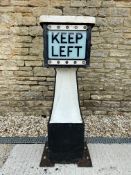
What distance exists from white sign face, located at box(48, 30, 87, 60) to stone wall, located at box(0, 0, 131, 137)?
149 centimetres

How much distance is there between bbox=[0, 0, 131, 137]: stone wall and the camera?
3854 millimetres

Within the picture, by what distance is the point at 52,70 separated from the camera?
4.04 meters

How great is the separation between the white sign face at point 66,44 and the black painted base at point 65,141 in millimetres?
597

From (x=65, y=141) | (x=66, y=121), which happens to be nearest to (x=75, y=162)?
(x=65, y=141)

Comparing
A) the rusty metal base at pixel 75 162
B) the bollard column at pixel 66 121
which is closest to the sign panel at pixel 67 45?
the bollard column at pixel 66 121

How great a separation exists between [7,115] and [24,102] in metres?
0.29

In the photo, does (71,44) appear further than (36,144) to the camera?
No

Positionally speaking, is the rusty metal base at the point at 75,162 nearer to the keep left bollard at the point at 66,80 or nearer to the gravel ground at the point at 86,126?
the keep left bollard at the point at 66,80

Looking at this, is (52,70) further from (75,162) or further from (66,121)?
(75,162)

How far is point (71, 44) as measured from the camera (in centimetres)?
248

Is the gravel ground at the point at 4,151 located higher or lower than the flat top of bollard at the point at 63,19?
lower

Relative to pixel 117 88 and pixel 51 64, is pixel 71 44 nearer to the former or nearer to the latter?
pixel 51 64

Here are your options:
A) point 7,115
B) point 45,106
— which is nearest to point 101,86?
point 45,106

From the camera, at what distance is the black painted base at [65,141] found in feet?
8.75
